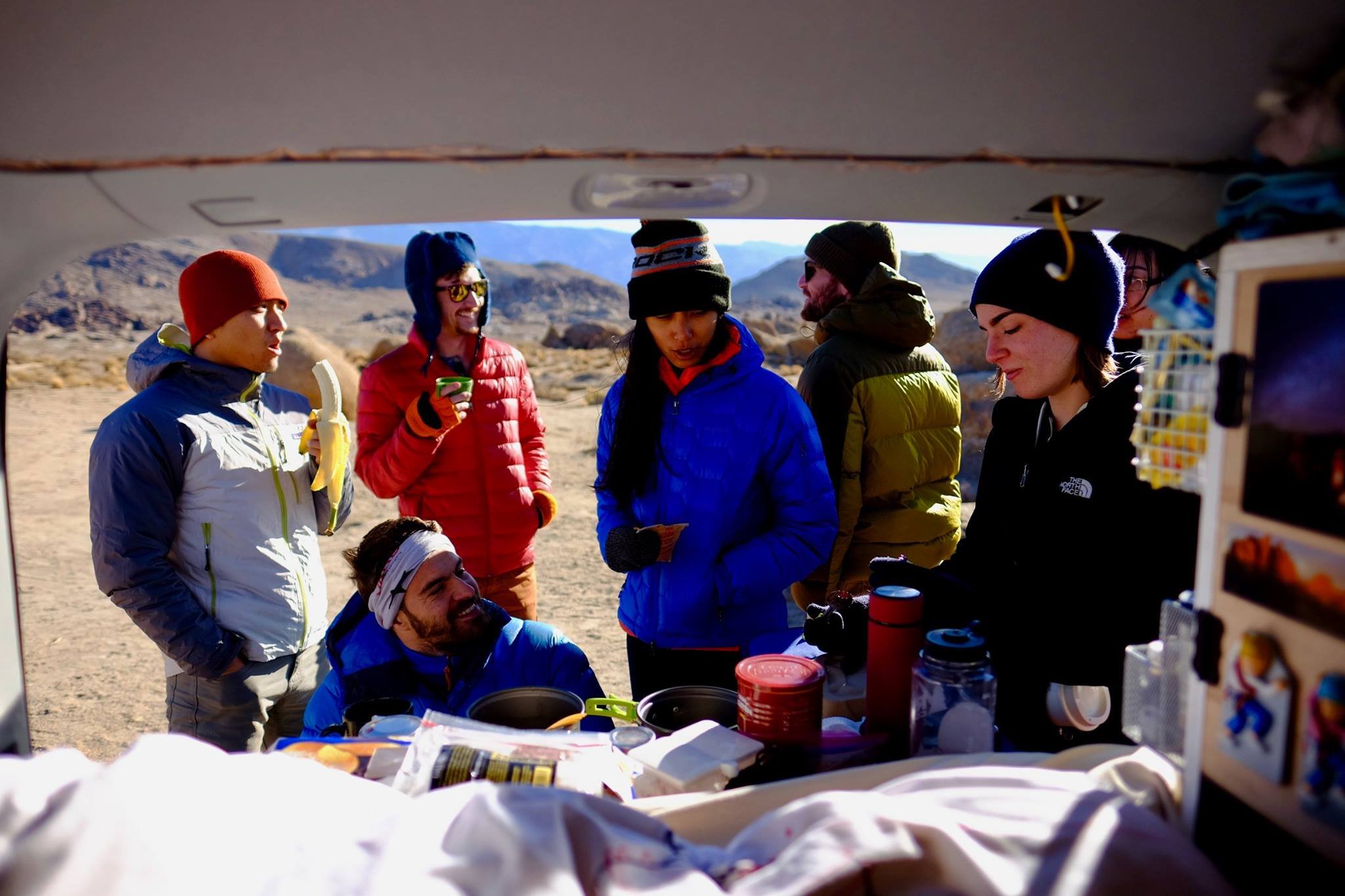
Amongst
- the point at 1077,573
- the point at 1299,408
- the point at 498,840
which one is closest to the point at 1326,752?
the point at 1299,408

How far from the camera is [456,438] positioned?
3602mm

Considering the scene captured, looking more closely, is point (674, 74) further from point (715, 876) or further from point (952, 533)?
point (952, 533)

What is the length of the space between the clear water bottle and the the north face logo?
0.67 metres

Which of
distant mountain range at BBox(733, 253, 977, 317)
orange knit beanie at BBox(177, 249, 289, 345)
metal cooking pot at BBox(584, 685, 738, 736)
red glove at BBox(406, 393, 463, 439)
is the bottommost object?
metal cooking pot at BBox(584, 685, 738, 736)

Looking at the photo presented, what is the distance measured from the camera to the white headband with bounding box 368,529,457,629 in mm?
2719

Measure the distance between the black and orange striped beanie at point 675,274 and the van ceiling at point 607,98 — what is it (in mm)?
1473

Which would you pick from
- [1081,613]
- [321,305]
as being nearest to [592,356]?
[1081,613]

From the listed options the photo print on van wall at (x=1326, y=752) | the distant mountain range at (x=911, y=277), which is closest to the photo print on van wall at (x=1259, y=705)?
the photo print on van wall at (x=1326, y=752)

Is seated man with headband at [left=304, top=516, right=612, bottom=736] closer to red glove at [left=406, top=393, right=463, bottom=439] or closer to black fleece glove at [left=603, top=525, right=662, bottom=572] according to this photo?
black fleece glove at [left=603, top=525, right=662, bottom=572]

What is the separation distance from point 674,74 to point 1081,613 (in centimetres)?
145

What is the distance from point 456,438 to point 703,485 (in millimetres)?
1261

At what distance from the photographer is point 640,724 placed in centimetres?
167

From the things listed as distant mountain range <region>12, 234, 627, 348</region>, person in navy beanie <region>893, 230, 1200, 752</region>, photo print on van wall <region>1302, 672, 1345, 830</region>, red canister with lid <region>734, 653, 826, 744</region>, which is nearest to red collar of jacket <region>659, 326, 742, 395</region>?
person in navy beanie <region>893, 230, 1200, 752</region>

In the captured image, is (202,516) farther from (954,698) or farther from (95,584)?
(95,584)
